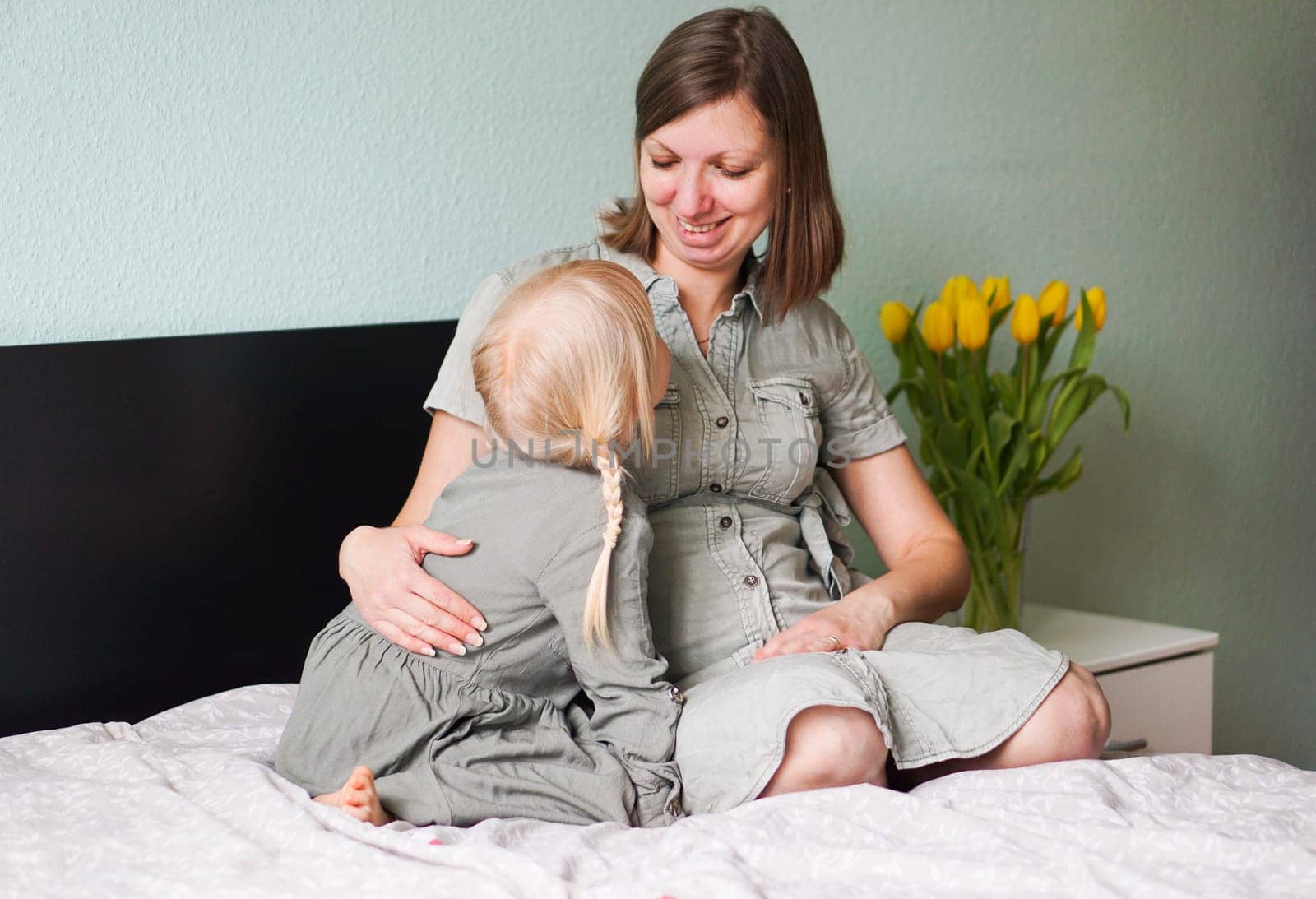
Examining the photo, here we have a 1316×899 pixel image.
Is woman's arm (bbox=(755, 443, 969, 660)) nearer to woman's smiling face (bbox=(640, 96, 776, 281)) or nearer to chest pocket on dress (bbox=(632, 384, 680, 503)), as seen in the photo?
chest pocket on dress (bbox=(632, 384, 680, 503))

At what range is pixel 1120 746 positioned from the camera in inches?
69.1

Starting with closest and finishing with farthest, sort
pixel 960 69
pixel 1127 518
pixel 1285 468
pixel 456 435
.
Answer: pixel 456 435 < pixel 960 69 < pixel 1127 518 < pixel 1285 468

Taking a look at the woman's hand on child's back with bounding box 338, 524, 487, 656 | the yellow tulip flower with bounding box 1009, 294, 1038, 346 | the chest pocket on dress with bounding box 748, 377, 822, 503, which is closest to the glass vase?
the yellow tulip flower with bounding box 1009, 294, 1038, 346

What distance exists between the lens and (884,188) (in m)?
2.08

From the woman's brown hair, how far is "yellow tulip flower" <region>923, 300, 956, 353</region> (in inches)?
15.5

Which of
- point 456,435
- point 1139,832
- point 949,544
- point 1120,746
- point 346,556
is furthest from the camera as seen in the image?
point 1120,746

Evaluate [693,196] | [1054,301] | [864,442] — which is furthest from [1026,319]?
[693,196]

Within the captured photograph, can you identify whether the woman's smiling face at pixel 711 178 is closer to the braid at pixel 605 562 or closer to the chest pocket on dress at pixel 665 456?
the chest pocket on dress at pixel 665 456

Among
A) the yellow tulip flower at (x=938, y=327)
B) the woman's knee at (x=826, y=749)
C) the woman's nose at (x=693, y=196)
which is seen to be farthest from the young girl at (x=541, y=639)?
the yellow tulip flower at (x=938, y=327)

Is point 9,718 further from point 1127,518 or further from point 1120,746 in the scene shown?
point 1127,518

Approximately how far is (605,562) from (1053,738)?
1.46ft

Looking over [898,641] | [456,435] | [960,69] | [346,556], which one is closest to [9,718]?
[346,556]

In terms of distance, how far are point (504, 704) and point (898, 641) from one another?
42 centimetres

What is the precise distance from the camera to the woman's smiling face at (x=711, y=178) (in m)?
1.34
